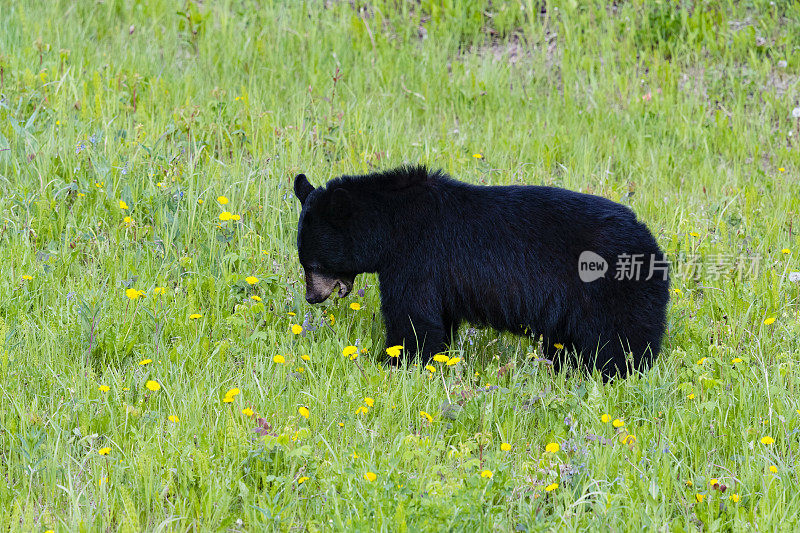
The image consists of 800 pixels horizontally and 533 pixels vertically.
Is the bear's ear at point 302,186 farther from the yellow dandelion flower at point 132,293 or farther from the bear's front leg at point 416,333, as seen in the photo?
the yellow dandelion flower at point 132,293

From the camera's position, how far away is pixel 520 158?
644 cm

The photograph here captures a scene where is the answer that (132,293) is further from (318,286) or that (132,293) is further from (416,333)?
(416,333)

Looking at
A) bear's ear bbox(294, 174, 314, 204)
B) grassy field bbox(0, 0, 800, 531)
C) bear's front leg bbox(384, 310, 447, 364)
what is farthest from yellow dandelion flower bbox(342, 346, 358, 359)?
bear's ear bbox(294, 174, 314, 204)

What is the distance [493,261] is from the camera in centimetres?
406

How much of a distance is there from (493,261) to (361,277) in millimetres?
1354

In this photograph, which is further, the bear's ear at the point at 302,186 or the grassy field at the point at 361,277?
the bear's ear at the point at 302,186

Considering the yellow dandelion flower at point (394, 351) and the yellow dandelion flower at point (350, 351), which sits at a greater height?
the yellow dandelion flower at point (394, 351)

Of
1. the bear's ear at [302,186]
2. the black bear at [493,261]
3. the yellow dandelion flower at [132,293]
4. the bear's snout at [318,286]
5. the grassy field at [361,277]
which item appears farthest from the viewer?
the bear's ear at [302,186]

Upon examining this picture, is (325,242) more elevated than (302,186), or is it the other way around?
(302,186)

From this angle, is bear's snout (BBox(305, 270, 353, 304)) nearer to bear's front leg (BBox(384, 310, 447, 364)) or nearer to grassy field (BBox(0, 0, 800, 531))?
grassy field (BBox(0, 0, 800, 531))

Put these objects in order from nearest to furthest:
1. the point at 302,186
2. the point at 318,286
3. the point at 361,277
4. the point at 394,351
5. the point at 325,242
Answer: the point at 394,351
the point at 325,242
the point at 318,286
the point at 302,186
the point at 361,277

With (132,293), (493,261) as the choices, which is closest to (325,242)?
(493,261)

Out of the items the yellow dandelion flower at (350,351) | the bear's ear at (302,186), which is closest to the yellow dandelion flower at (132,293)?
the bear's ear at (302,186)

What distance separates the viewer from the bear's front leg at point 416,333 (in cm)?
411
